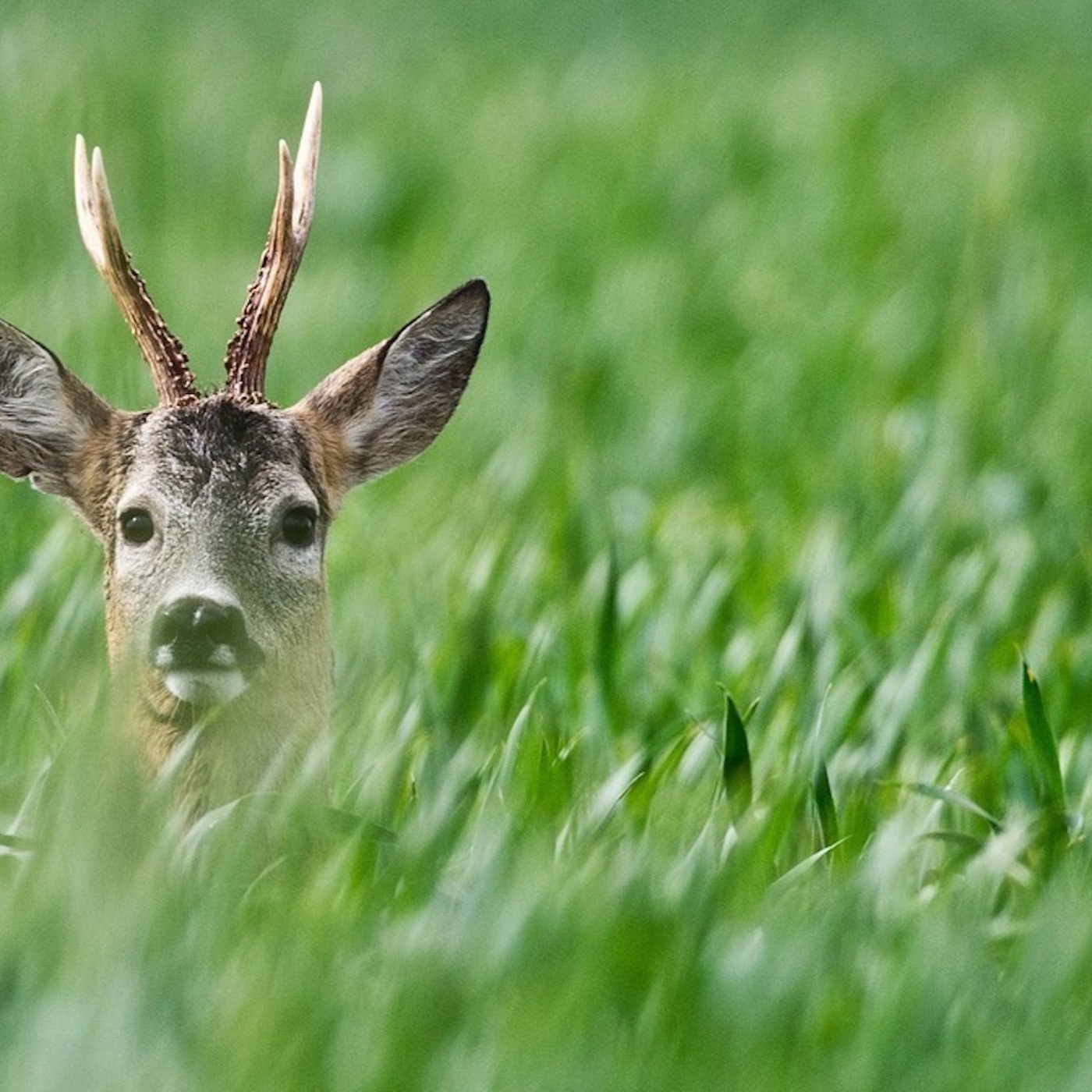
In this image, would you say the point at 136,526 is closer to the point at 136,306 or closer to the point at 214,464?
the point at 214,464

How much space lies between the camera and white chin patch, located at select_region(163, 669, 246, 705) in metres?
2.70

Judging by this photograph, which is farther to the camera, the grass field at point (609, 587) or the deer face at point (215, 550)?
the deer face at point (215, 550)

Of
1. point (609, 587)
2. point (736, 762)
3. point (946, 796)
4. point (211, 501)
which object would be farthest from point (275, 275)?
point (609, 587)

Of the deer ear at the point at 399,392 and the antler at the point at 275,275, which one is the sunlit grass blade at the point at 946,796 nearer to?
the deer ear at the point at 399,392

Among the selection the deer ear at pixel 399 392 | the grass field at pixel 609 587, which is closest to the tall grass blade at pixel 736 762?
the grass field at pixel 609 587

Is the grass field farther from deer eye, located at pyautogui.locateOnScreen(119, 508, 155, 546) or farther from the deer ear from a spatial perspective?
the deer ear

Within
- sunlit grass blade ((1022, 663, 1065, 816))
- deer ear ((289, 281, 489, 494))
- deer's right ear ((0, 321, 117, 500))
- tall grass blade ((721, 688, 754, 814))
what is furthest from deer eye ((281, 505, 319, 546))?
sunlit grass blade ((1022, 663, 1065, 816))

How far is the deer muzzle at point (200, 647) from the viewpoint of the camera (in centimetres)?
267

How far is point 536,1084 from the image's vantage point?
233 cm

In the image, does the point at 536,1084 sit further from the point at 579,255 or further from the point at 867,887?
the point at 579,255

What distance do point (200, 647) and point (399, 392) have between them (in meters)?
0.44

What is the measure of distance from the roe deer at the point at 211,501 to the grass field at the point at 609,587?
0.11m

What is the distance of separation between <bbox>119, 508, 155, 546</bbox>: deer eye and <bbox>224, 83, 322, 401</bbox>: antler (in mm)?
168

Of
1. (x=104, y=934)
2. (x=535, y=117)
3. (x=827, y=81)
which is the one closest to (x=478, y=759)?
(x=104, y=934)
